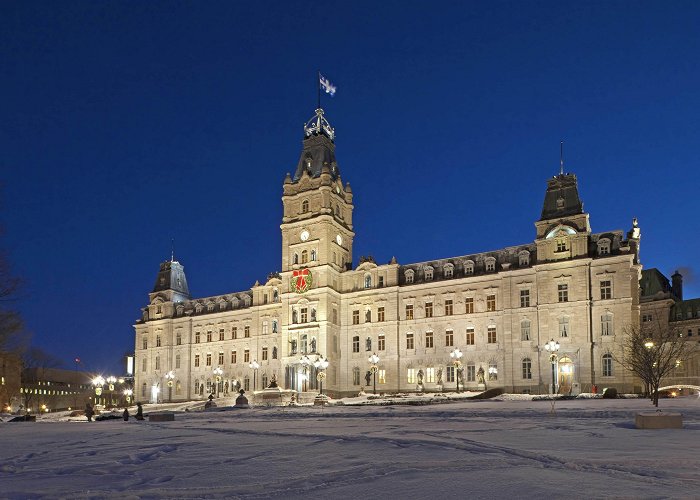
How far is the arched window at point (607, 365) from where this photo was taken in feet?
197

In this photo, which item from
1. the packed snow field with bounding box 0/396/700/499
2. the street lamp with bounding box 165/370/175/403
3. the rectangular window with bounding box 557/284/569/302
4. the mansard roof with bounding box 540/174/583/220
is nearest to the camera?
the packed snow field with bounding box 0/396/700/499

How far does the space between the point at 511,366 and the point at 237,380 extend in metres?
36.6

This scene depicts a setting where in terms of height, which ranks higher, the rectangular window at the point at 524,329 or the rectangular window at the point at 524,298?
the rectangular window at the point at 524,298

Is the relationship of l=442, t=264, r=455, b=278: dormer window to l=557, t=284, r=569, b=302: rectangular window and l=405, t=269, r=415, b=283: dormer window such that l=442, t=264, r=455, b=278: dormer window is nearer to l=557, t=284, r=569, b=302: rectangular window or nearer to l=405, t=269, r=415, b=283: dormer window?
l=405, t=269, r=415, b=283: dormer window

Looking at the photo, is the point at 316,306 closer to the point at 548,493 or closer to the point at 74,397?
the point at 548,493

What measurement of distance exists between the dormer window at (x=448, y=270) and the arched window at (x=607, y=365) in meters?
19.1

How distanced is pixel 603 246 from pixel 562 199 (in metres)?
6.48

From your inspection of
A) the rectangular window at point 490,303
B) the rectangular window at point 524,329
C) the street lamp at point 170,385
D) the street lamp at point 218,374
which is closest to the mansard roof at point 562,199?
the rectangular window at point 490,303

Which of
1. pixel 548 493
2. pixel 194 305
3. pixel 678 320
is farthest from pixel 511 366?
pixel 548 493

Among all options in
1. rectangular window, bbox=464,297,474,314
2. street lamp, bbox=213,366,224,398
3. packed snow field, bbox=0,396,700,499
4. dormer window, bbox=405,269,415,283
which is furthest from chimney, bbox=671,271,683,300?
packed snow field, bbox=0,396,700,499

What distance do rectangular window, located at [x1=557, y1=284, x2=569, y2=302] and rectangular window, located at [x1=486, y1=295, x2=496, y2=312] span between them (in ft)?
24.1

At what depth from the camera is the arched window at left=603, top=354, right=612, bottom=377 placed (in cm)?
5997

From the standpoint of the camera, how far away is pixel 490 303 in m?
69.1

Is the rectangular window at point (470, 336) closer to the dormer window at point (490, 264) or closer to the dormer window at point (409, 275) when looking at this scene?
the dormer window at point (490, 264)
